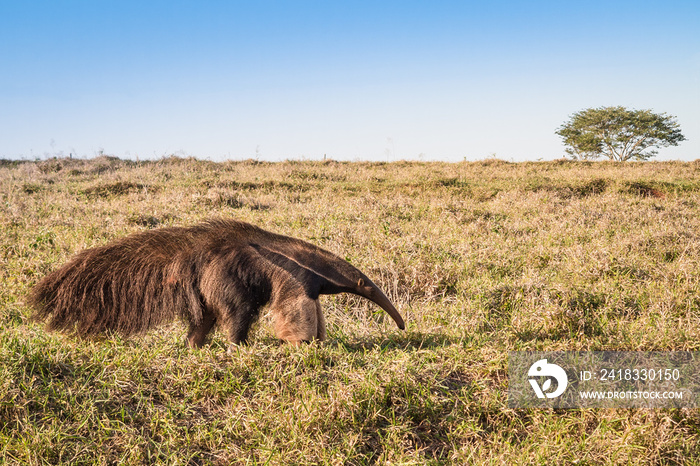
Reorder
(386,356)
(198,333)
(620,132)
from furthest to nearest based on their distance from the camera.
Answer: (620,132) → (198,333) → (386,356)

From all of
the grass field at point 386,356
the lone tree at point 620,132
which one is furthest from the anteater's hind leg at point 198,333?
the lone tree at point 620,132

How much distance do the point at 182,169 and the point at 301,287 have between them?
1181 cm

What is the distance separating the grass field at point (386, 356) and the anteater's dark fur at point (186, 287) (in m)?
0.17

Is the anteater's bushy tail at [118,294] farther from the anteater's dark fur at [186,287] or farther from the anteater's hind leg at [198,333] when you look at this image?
the anteater's hind leg at [198,333]

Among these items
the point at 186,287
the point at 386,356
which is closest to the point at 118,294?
the point at 186,287

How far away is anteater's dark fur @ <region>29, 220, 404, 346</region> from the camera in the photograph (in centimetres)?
331

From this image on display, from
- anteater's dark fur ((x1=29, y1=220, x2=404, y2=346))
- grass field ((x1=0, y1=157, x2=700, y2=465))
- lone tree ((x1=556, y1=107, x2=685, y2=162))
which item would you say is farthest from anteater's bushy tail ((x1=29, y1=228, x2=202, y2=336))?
lone tree ((x1=556, y1=107, x2=685, y2=162))

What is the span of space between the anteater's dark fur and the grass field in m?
0.17

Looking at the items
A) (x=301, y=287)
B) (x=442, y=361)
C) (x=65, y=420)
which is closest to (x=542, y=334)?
(x=442, y=361)

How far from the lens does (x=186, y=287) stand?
133 inches

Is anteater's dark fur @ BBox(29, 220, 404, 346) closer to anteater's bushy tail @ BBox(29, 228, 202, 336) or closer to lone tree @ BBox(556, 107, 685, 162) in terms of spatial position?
anteater's bushy tail @ BBox(29, 228, 202, 336)

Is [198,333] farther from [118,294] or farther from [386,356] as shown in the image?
[386,356]

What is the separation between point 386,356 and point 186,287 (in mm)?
1471

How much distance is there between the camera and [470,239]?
6746 mm
